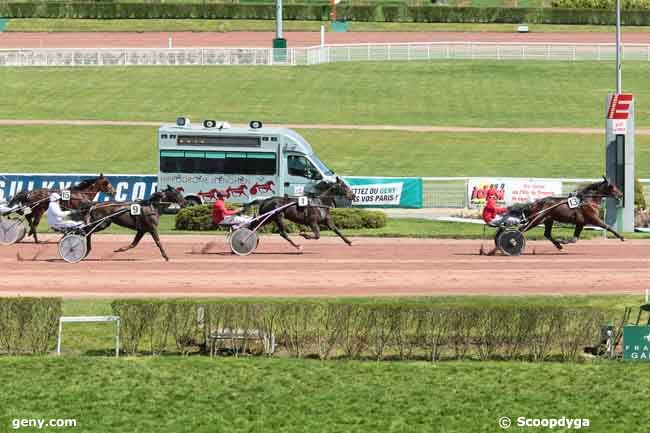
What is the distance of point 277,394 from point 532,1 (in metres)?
71.5

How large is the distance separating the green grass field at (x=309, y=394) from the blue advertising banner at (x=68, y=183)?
788 inches

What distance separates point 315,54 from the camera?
64.2 metres

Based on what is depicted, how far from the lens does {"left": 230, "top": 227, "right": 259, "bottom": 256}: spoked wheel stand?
2794 centimetres

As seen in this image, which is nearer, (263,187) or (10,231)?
(10,231)

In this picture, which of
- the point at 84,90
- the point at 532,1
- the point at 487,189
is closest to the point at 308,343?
the point at 487,189

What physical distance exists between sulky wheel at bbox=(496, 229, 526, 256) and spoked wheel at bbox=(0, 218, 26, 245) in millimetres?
9542

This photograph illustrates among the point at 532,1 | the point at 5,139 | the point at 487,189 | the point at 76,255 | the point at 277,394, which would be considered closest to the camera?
the point at 277,394

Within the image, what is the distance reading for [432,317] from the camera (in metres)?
18.4

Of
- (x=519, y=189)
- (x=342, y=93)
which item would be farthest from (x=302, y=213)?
(x=342, y=93)

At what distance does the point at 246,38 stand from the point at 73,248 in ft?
149

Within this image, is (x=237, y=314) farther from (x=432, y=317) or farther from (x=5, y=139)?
(x=5, y=139)

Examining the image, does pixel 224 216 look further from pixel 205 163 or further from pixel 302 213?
pixel 205 163

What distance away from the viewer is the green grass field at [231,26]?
243 ft

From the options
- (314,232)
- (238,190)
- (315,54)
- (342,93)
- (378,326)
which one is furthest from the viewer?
(315,54)
